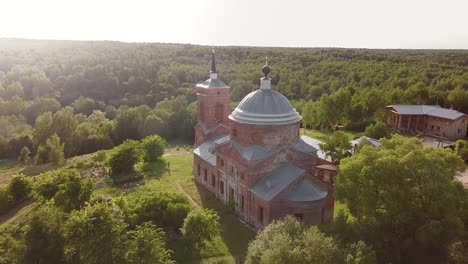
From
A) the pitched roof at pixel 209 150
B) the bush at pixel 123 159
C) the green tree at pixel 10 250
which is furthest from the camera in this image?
the bush at pixel 123 159

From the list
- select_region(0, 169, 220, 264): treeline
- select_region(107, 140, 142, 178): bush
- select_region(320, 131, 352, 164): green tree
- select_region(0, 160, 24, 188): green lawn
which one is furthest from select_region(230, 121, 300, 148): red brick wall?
select_region(0, 160, 24, 188): green lawn

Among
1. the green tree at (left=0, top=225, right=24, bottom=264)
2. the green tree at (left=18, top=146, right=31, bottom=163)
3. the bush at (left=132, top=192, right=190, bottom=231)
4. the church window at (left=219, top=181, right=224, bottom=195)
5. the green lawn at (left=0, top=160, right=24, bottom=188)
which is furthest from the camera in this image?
the green tree at (left=18, top=146, right=31, bottom=163)

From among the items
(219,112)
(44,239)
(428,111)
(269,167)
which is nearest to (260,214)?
(269,167)

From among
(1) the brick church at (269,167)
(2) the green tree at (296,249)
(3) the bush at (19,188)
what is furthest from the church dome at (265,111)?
(3) the bush at (19,188)

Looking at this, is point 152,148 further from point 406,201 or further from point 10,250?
point 406,201

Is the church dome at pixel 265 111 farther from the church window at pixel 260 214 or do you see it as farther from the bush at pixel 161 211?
the bush at pixel 161 211

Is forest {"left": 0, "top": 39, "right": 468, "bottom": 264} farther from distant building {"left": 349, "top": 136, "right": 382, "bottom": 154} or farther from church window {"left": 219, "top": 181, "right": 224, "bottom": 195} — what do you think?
distant building {"left": 349, "top": 136, "right": 382, "bottom": 154}
